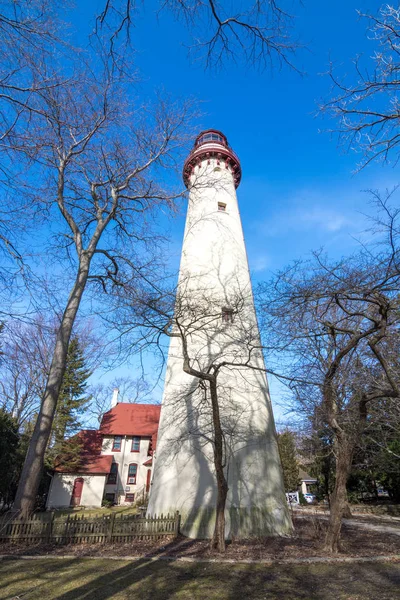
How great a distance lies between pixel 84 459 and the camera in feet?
79.9

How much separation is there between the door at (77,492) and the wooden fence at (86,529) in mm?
15729

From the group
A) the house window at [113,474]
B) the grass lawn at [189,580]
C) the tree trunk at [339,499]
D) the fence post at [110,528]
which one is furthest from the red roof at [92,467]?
the tree trunk at [339,499]

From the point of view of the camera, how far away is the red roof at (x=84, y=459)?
22547 millimetres

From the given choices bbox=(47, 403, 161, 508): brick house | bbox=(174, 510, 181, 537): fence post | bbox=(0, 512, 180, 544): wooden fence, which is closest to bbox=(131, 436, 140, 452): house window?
bbox=(47, 403, 161, 508): brick house

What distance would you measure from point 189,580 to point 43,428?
184 inches

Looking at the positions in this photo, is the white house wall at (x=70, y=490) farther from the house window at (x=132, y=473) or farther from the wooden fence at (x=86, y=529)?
the wooden fence at (x=86, y=529)

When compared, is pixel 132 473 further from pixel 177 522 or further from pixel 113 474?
pixel 177 522

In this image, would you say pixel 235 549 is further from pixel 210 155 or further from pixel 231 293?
pixel 210 155

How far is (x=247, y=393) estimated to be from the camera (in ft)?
35.0

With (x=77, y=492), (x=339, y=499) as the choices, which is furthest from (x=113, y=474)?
(x=339, y=499)

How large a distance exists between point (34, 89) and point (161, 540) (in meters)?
10.2

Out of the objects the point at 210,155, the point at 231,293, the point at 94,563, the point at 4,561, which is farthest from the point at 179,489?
the point at 210,155

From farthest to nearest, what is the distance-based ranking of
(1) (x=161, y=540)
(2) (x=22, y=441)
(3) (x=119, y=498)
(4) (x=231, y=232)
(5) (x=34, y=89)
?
(3) (x=119, y=498) < (2) (x=22, y=441) < (4) (x=231, y=232) < (1) (x=161, y=540) < (5) (x=34, y=89)

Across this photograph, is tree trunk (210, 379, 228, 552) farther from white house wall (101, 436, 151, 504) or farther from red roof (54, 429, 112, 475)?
white house wall (101, 436, 151, 504)
